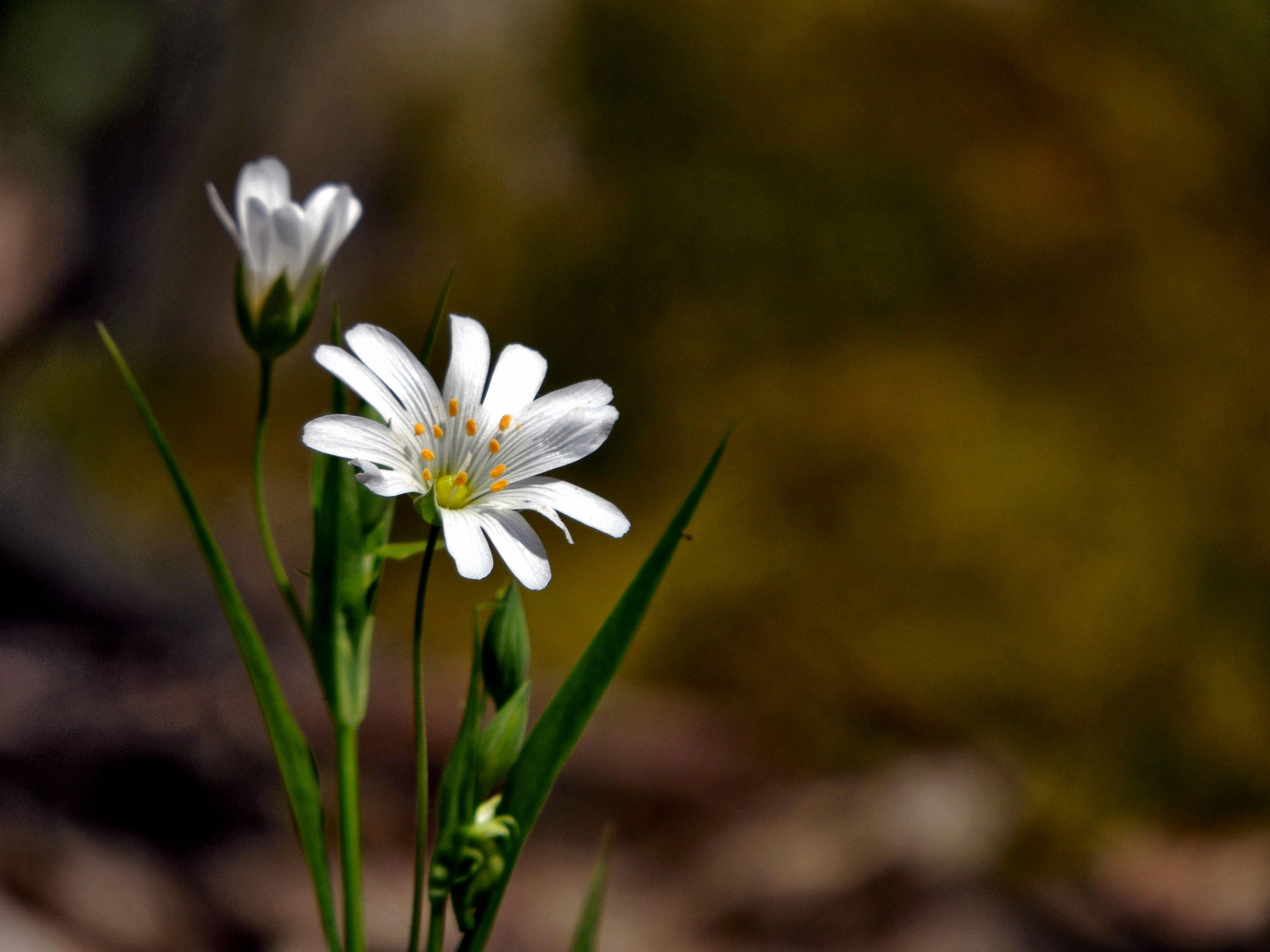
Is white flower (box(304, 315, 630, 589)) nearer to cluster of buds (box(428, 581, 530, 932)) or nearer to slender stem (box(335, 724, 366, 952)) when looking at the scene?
cluster of buds (box(428, 581, 530, 932))

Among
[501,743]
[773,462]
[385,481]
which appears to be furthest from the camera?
[773,462]

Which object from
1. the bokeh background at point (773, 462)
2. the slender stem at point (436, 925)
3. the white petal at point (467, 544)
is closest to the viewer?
the white petal at point (467, 544)

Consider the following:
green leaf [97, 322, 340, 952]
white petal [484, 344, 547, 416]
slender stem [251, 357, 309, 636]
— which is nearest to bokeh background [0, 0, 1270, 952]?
green leaf [97, 322, 340, 952]

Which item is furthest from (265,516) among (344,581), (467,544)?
(467,544)

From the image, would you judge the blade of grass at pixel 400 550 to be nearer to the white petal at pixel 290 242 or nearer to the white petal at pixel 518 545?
the white petal at pixel 518 545

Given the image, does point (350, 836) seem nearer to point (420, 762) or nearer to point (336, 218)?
point (420, 762)

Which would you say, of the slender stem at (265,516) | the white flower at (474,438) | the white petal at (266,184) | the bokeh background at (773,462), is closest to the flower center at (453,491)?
the white flower at (474,438)
